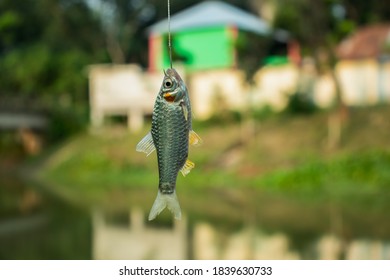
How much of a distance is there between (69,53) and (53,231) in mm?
14959

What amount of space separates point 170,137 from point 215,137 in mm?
15051

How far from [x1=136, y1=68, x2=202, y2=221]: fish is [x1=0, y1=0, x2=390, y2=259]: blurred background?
6.47m

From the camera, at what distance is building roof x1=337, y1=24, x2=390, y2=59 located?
18.0 metres

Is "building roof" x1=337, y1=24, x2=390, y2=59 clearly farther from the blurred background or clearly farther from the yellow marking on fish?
the yellow marking on fish

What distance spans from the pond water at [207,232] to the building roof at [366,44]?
5.66 meters

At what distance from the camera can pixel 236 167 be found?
1612 cm

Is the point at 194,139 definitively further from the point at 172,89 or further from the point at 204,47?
the point at 204,47

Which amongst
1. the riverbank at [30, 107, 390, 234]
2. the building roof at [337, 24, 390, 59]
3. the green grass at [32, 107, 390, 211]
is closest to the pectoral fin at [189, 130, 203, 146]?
the riverbank at [30, 107, 390, 234]

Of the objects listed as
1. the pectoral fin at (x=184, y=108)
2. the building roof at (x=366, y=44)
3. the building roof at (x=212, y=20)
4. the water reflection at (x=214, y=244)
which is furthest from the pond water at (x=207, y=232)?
the building roof at (x=212, y=20)

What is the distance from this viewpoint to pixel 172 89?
8.95 ft

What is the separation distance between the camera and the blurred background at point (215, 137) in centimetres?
1076

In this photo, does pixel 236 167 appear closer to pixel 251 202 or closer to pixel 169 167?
pixel 251 202

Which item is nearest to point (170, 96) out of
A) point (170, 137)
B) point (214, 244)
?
point (170, 137)

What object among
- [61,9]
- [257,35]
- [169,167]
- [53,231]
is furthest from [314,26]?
[169,167]
